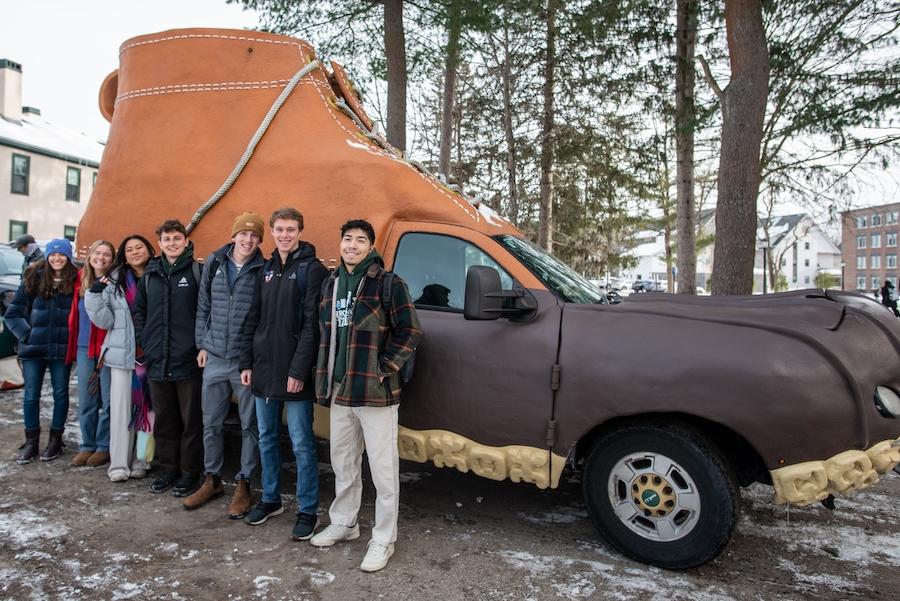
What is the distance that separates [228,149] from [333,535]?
2786 mm

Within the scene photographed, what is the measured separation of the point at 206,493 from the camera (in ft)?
13.6

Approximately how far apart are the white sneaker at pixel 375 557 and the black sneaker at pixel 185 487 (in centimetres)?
160

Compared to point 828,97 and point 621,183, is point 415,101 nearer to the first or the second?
point 621,183

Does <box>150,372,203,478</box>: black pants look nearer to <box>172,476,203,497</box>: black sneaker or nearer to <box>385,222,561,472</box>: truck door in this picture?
<box>172,476,203,497</box>: black sneaker

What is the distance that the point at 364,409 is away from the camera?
340 centimetres

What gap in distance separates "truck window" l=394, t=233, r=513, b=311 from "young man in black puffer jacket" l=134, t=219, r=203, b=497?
148 cm

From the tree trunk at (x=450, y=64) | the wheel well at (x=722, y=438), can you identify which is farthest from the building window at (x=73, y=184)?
the wheel well at (x=722, y=438)

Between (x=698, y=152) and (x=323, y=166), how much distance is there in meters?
16.2

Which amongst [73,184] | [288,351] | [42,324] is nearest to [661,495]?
[288,351]

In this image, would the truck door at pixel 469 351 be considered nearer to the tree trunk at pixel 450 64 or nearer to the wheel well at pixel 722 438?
Answer: the wheel well at pixel 722 438

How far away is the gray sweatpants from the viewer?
4051 mm

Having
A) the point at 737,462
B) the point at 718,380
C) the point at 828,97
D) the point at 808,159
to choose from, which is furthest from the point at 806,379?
the point at 808,159

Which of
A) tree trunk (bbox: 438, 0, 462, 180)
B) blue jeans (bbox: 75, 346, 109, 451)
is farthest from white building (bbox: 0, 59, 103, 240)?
blue jeans (bbox: 75, 346, 109, 451)

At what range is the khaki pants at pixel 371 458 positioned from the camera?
3.38 metres
